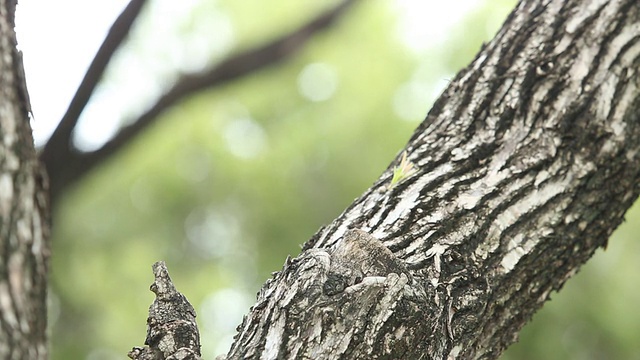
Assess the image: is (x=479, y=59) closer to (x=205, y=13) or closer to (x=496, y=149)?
(x=496, y=149)

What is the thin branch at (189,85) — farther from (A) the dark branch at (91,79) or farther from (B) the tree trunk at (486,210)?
(B) the tree trunk at (486,210)

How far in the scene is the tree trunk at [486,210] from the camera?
132 cm

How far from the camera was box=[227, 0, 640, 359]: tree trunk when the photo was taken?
1.32 metres

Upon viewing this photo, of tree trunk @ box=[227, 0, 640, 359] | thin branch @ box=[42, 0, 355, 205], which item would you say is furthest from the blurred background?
tree trunk @ box=[227, 0, 640, 359]

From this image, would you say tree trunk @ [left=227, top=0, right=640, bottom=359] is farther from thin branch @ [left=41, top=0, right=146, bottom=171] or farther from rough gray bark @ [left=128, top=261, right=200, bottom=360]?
thin branch @ [left=41, top=0, right=146, bottom=171]

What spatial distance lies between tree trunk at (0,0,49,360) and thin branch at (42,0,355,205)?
165cm

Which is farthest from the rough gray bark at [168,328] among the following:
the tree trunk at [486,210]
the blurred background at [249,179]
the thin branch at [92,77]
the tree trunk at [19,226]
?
the blurred background at [249,179]

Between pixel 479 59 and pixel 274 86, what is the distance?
461 cm

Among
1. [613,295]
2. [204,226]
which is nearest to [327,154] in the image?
[204,226]

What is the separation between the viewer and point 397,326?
1307 mm

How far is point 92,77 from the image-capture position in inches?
98.0

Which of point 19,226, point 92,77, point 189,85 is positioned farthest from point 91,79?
point 19,226

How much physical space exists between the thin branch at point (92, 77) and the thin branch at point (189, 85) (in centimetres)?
13

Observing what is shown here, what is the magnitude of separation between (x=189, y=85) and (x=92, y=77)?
4.22 ft
